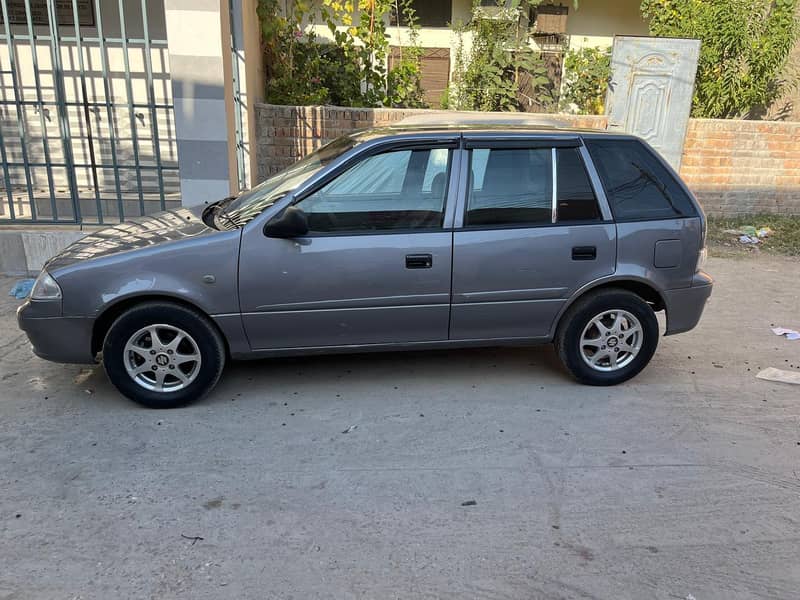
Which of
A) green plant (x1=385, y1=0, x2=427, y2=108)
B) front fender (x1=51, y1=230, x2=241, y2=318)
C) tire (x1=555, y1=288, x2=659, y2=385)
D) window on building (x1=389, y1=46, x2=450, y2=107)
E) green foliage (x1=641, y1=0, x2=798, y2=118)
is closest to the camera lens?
front fender (x1=51, y1=230, x2=241, y2=318)

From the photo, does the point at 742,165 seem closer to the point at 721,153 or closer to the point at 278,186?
the point at 721,153

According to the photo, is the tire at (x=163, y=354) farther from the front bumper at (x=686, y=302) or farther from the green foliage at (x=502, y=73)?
the green foliage at (x=502, y=73)

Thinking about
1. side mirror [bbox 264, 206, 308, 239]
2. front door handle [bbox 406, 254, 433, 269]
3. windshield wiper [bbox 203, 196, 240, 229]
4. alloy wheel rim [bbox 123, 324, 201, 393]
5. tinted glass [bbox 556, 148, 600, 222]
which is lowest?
alloy wheel rim [bbox 123, 324, 201, 393]

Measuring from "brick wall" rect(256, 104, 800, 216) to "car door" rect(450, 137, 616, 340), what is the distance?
491cm

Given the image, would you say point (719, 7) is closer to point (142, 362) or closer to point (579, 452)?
point (579, 452)

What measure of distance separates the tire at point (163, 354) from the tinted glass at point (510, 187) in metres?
1.88

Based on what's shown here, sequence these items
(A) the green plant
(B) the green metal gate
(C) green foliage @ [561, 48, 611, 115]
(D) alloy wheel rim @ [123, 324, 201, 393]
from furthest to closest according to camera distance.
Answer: (C) green foliage @ [561, 48, 611, 115] → (A) the green plant → (B) the green metal gate → (D) alloy wheel rim @ [123, 324, 201, 393]

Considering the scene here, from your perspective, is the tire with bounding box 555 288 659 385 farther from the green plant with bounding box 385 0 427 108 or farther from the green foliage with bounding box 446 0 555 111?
the green foliage with bounding box 446 0 555 111

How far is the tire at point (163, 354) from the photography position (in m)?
4.02

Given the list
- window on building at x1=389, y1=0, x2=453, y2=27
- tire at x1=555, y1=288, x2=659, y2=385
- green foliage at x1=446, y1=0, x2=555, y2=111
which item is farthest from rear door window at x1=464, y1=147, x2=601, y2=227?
window on building at x1=389, y1=0, x2=453, y2=27

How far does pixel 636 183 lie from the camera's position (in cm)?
450

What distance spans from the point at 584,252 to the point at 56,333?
11.3 ft

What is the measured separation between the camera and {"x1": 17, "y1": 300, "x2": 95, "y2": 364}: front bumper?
4.00 meters

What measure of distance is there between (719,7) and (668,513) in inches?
367
